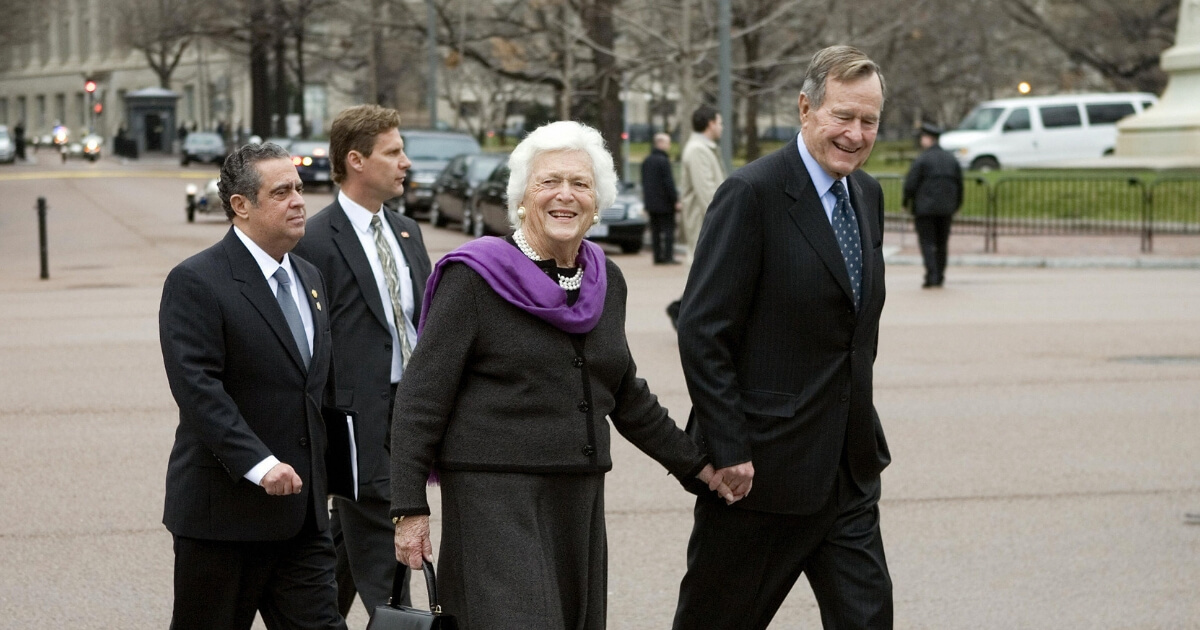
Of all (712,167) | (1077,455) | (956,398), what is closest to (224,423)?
(1077,455)

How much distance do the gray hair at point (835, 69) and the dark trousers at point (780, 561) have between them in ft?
3.19

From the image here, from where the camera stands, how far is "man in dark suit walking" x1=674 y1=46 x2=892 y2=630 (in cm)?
399

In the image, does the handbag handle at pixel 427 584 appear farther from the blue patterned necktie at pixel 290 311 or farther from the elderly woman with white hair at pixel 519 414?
the blue patterned necktie at pixel 290 311

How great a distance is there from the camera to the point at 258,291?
13.6 feet

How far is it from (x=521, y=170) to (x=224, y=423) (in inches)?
38.3

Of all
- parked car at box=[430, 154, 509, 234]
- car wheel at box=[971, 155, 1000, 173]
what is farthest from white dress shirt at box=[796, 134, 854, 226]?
car wheel at box=[971, 155, 1000, 173]

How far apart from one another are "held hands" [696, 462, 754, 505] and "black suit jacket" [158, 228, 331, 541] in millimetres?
1051

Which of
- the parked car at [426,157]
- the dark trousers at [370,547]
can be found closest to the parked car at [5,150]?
the parked car at [426,157]

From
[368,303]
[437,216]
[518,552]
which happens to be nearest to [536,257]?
[518,552]

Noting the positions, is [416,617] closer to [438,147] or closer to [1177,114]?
[438,147]

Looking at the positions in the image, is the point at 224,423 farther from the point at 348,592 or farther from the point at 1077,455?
the point at 1077,455

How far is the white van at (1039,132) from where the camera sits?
3788 cm

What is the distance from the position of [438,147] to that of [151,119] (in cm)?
4674

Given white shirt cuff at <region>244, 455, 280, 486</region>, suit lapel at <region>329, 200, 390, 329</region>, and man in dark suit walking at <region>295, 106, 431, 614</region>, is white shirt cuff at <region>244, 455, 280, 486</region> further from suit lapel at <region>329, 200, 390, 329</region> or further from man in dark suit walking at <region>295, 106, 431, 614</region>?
suit lapel at <region>329, 200, 390, 329</region>
